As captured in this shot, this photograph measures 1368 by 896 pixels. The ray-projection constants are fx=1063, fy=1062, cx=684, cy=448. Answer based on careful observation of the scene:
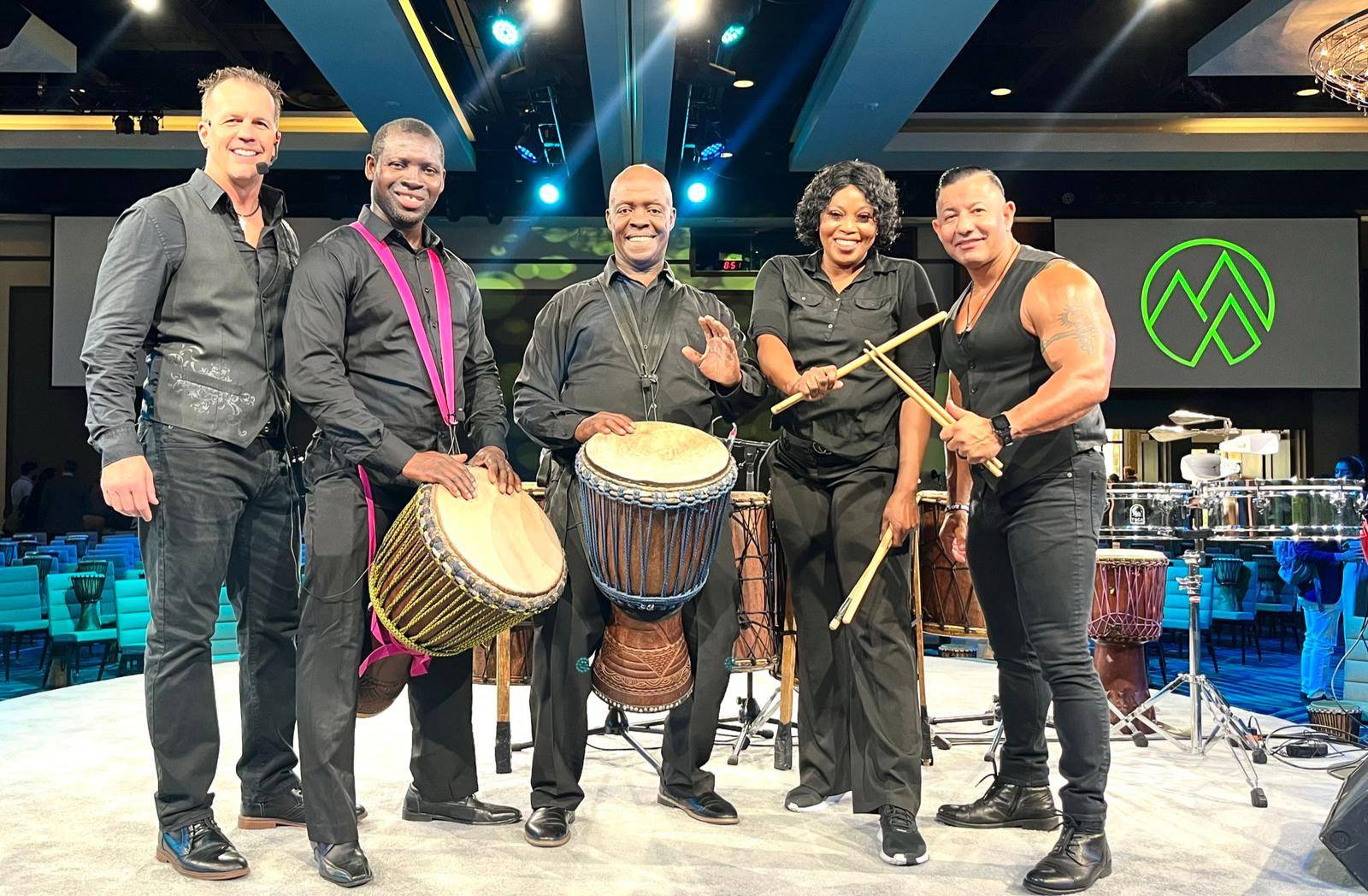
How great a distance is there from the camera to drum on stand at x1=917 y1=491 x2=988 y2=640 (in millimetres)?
4160

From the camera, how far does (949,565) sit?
4223 millimetres

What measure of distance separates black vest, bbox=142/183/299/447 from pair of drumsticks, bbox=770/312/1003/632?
138 centimetres

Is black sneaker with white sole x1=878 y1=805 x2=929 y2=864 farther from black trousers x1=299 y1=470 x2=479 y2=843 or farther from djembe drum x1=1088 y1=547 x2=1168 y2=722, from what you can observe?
djembe drum x1=1088 y1=547 x2=1168 y2=722

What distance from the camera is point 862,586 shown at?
287cm

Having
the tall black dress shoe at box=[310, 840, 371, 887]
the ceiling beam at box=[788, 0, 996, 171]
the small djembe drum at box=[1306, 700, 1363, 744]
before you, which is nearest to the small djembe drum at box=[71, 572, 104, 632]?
the tall black dress shoe at box=[310, 840, 371, 887]

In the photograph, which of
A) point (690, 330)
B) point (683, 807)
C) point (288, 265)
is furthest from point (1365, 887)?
point (288, 265)

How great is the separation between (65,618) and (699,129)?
6168 mm

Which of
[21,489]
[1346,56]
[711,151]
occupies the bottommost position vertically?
[21,489]

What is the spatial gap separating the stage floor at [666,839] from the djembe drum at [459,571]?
60 cm

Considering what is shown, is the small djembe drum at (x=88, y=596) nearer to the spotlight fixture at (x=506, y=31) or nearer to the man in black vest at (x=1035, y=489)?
the spotlight fixture at (x=506, y=31)

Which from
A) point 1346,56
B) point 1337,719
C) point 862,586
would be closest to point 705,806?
point 862,586

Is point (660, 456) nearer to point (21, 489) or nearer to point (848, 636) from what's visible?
point (848, 636)

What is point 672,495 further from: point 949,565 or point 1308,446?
point 1308,446

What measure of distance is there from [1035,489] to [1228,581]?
6.06m
